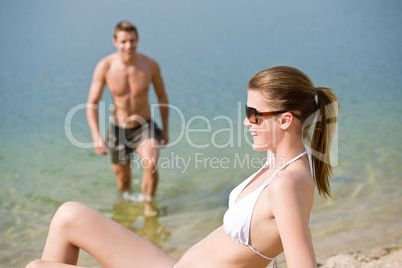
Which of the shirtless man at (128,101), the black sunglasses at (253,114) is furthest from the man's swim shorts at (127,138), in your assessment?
the black sunglasses at (253,114)

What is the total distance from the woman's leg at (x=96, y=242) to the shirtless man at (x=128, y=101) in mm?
2822

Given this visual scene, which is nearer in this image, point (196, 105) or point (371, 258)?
point (371, 258)

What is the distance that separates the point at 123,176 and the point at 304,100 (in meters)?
4.13

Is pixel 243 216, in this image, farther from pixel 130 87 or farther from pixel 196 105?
pixel 196 105

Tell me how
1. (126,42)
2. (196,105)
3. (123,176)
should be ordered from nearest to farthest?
(126,42)
(123,176)
(196,105)

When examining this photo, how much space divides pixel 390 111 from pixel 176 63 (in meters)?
5.74

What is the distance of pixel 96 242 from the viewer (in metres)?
2.49

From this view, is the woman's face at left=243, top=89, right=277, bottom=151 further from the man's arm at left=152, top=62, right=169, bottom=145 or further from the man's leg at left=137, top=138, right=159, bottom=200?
the man's arm at left=152, top=62, right=169, bottom=145

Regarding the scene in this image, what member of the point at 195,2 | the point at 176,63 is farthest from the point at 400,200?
the point at 195,2

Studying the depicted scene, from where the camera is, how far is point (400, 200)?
5180 millimetres

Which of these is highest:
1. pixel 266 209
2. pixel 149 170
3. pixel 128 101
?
pixel 266 209

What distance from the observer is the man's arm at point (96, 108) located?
17.5 feet

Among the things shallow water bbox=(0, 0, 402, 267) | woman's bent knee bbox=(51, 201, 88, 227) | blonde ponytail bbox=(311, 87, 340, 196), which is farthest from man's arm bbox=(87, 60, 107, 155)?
blonde ponytail bbox=(311, 87, 340, 196)

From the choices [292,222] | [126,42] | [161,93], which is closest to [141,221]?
[161,93]
